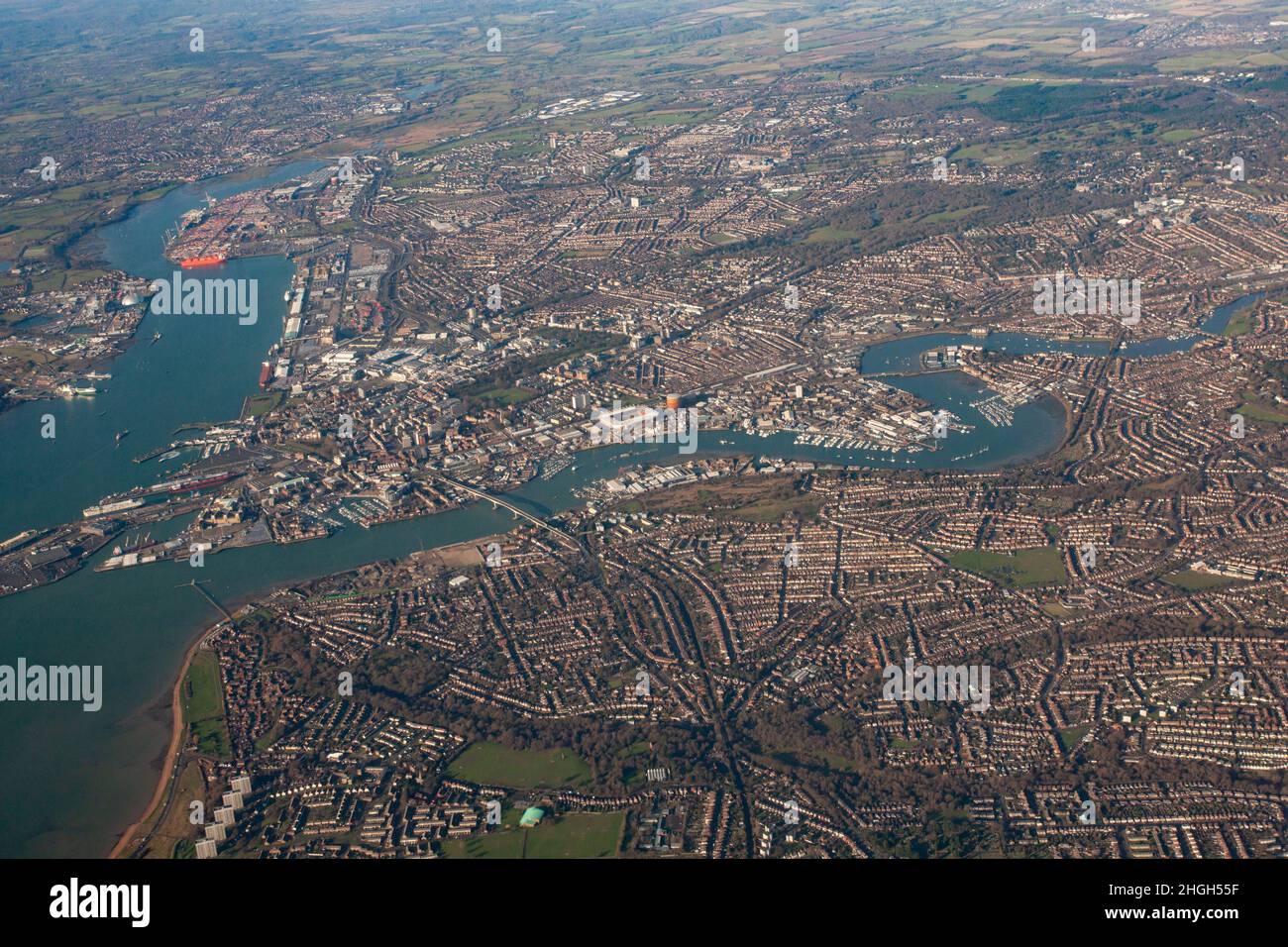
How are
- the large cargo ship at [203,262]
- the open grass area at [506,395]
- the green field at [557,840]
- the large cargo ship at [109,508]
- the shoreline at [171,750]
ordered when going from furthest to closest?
the large cargo ship at [203,262]
the open grass area at [506,395]
the large cargo ship at [109,508]
the shoreline at [171,750]
the green field at [557,840]

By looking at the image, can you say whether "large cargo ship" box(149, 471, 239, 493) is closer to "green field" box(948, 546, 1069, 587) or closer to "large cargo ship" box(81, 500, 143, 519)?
"large cargo ship" box(81, 500, 143, 519)

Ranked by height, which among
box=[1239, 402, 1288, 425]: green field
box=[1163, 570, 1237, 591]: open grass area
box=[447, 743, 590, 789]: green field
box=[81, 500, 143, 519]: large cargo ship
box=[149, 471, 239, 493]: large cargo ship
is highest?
box=[1239, 402, 1288, 425]: green field

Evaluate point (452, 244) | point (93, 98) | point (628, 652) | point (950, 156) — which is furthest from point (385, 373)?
point (93, 98)

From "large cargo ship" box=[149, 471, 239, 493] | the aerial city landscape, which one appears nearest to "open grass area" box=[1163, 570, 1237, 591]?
the aerial city landscape

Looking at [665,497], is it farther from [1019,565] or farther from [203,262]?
[203,262]

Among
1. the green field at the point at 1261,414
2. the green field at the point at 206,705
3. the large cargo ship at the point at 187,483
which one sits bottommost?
the green field at the point at 206,705

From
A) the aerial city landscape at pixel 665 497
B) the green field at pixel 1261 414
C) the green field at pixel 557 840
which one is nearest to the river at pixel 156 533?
the aerial city landscape at pixel 665 497

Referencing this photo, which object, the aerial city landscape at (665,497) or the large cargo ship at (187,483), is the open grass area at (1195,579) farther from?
the large cargo ship at (187,483)
